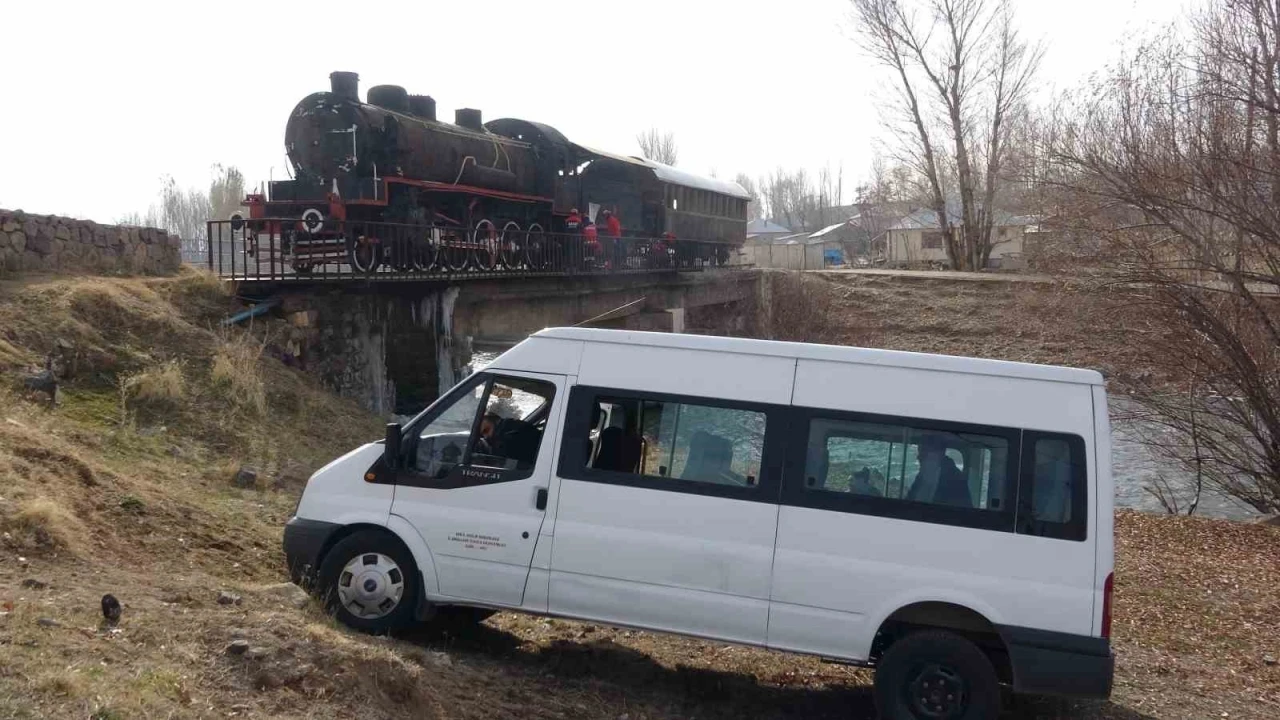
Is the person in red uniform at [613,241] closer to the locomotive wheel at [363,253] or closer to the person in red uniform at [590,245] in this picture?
the person in red uniform at [590,245]

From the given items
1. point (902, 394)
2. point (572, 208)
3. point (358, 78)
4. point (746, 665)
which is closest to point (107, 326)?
point (358, 78)

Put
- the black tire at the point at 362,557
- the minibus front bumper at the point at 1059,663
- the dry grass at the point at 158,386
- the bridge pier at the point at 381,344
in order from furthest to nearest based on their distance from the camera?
1. the bridge pier at the point at 381,344
2. the dry grass at the point at 158,386
3. the black tire at the point at 362,557
4. the minibus front bumper at the point at 1059,663

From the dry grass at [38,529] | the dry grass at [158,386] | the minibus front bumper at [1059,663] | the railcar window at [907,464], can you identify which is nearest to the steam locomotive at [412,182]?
the dry grass at [158,386]

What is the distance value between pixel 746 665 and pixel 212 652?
11.9 feet

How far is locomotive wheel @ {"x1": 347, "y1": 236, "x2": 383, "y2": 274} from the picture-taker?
650 inches

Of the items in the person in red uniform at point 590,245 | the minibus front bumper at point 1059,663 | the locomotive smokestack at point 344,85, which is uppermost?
the locomotive smokestack at point 344,85

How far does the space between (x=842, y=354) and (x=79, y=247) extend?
12288 mm

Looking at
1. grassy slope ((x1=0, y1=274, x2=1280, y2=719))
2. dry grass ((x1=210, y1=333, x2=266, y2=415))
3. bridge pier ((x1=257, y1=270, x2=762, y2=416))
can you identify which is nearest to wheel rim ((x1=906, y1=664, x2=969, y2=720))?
grassy slope ((x1=0, y1=274, x2=1280, y2=719))

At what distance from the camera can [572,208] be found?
26.8 meters

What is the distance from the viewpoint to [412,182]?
760 inches

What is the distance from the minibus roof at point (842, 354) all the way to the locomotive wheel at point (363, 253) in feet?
33.9

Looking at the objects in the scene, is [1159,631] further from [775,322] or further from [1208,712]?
[775,322]

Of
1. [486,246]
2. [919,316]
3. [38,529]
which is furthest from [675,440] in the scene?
[919,316]

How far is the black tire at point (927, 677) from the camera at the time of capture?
602cm
